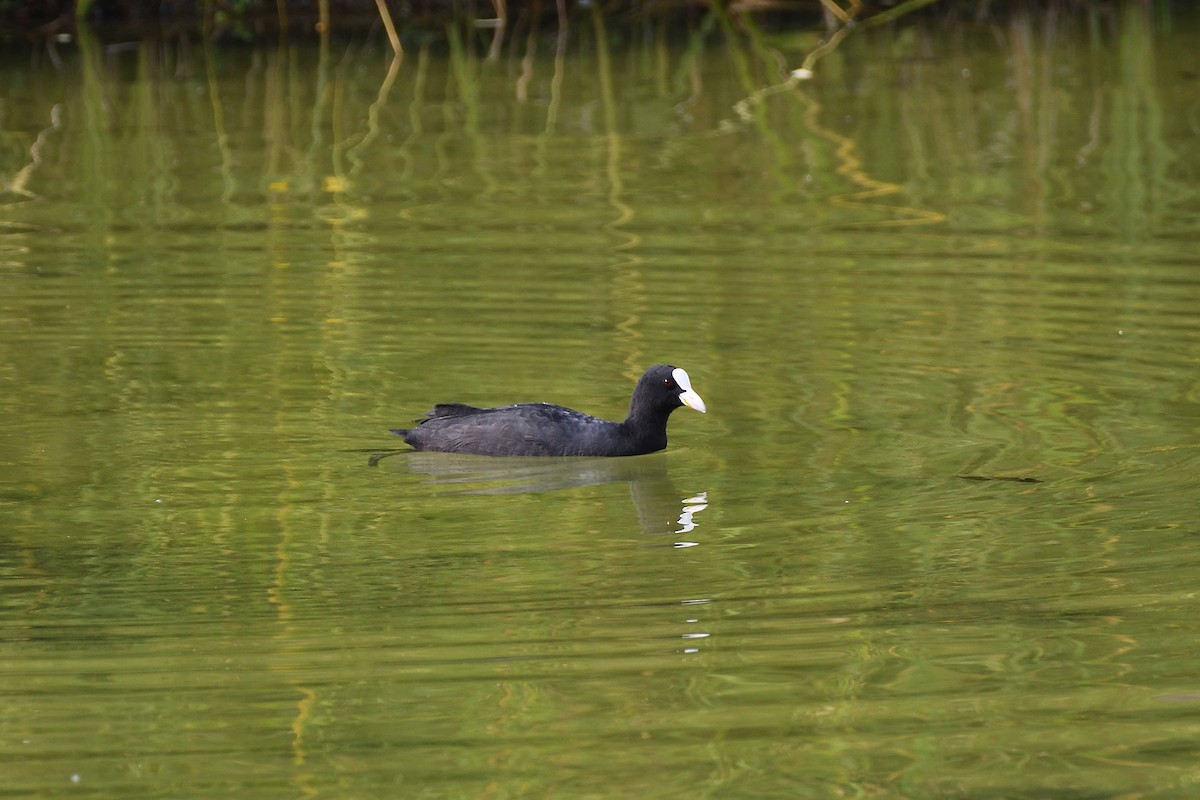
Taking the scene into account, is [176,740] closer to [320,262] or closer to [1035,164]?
[320,262]

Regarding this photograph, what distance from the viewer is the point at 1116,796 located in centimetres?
488

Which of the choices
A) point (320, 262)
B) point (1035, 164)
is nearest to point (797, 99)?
point (1035, 164)

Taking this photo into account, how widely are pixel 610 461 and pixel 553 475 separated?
0.36 m

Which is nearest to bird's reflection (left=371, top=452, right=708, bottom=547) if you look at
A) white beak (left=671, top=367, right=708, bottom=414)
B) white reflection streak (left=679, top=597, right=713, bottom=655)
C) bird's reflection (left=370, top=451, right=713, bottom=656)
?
bird's reflection (left=370, top=451, right=713, bottom=656)

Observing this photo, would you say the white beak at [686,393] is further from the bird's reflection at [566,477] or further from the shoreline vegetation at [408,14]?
the shoreline vegetation at [408,14]

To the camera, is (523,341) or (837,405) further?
(523,341)

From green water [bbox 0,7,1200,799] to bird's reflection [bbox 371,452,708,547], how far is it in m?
0.03

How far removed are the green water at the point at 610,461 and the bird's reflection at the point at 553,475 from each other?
0.10ft

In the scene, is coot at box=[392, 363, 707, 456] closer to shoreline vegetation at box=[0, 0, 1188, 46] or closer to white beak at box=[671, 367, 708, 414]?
white beak at box=[671, 367, 708, 414]

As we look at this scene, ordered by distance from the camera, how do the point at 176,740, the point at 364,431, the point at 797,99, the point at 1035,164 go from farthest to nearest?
1. the point at 797,99
2. the point at 1035,164
3. the point at 364,431
4. the point at 176,740

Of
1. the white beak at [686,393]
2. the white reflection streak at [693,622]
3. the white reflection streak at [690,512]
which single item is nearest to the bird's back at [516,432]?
the white beak at [686,393]

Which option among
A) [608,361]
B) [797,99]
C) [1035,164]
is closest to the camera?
[608,361]

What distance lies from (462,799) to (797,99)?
1268cm

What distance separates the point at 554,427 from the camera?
8.26 meters
